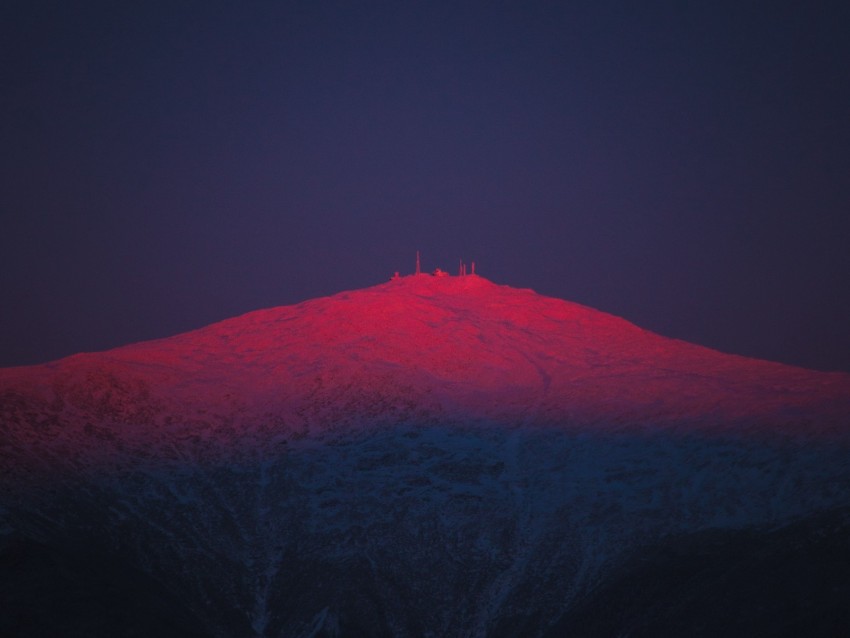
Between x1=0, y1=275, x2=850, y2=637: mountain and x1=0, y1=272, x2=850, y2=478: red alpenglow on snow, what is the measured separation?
420mm

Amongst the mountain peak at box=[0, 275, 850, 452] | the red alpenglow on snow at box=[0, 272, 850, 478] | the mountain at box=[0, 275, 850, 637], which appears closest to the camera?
the mountain at box=[0, 275, 850, 637]

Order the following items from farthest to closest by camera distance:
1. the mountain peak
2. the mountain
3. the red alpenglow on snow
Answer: the mountain peak → the red alpenglow on snow → the mountain

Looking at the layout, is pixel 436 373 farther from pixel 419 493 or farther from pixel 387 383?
pixel 419 493

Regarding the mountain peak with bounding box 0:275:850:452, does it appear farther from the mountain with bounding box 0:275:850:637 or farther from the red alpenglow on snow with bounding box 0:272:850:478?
the mountain with bounding box 0:275:850:637

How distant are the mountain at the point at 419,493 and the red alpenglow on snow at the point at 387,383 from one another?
42 centimetres

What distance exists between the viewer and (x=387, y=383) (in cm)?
11212

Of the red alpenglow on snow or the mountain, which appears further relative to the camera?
the red alpenglow on snow

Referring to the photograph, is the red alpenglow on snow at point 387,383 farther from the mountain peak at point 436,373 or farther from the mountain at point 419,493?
the mountain at point 419,493

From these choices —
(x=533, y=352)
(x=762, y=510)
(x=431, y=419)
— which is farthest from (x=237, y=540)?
(x=533, y=352)

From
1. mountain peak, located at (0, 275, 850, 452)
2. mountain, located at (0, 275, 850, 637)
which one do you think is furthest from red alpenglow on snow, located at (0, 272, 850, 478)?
mountain, located at (0, 275, 850, 637)

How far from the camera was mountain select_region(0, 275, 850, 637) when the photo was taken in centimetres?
6662

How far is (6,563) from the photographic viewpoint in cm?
6278

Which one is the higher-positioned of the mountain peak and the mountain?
the mountain peak

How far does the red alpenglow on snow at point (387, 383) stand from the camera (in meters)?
93.3
